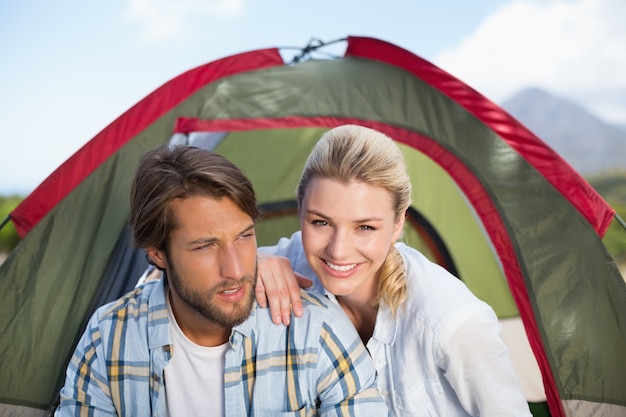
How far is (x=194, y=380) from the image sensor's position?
146 centimetres

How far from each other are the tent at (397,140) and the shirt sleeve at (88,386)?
0.39 m

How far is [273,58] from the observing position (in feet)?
7.95

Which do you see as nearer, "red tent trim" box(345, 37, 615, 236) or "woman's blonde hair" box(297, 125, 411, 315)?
"woman's blonde hair" box(297, 125, 411, 315)

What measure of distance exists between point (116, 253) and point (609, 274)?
5.72 ft

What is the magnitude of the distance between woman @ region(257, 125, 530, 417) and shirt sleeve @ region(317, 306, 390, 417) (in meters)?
0.13

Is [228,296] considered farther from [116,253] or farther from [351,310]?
[116,253]

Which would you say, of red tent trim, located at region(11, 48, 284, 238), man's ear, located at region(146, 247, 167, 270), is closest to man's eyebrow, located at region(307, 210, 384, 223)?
man's ear, located at region(146, 247, 167, 270)

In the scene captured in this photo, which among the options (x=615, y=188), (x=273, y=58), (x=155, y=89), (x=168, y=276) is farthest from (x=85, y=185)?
(x=615, y=188)

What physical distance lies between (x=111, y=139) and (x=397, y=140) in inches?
43.7

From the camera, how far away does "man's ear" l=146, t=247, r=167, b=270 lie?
1.46m

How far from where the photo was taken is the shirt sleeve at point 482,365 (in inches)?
53.6

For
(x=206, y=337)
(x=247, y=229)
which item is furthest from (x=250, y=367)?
(x=247, y=229)

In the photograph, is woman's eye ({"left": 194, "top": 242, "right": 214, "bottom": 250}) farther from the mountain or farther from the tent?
the mountain

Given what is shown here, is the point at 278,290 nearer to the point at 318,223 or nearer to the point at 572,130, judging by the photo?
the point at 318,223
